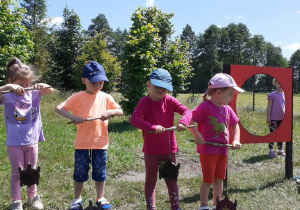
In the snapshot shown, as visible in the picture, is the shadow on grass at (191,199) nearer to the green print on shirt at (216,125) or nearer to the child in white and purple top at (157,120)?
the child in white and purple top at (157,120)

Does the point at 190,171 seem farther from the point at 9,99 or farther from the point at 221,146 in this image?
the point at 9,99

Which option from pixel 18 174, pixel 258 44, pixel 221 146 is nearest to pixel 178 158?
pixel 221 146

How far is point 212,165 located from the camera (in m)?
3.21

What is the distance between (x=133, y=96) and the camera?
1116cm

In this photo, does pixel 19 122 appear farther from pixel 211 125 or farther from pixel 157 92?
pixel 211 125

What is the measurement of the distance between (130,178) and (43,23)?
3321 centimetres

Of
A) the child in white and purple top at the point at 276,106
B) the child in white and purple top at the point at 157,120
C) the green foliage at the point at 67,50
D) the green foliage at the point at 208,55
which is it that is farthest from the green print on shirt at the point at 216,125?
the green foliage at the point at 208,55

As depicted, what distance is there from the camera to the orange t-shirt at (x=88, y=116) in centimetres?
323

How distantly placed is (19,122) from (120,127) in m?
6.99

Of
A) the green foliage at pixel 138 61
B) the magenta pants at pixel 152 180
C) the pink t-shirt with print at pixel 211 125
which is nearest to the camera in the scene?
the magenta pants at pixel 152 180

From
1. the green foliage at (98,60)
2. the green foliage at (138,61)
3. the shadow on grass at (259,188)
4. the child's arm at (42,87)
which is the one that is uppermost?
the green foliage at (98,60)

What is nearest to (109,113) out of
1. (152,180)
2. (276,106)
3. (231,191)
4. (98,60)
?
(152,180)

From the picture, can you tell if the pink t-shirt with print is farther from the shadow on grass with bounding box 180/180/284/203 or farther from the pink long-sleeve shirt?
the shadow on grass with bounding box 180/180/284/203

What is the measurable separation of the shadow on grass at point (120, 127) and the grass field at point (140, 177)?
102 centimetres
